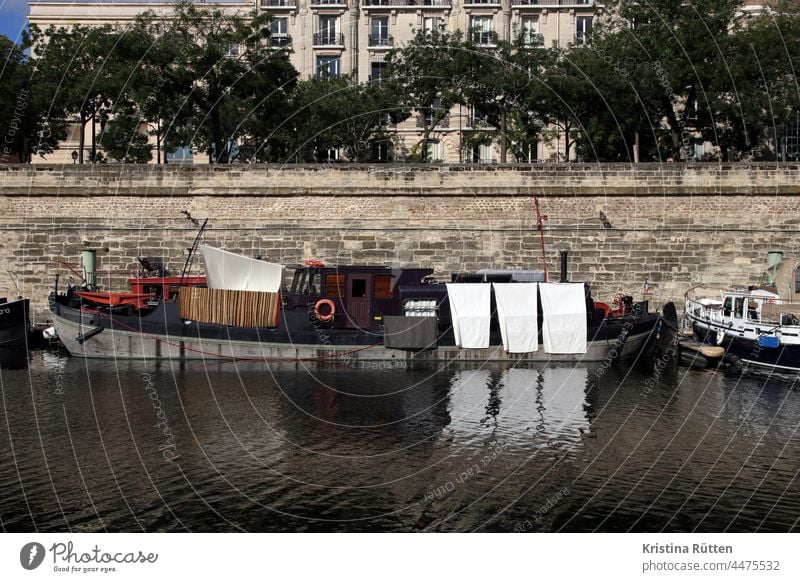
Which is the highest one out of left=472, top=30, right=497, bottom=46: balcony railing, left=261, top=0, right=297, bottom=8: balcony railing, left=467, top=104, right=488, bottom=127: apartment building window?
left=261, top=0, right=297, bottom=8: balcony railing

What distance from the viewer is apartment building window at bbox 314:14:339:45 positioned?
259ft

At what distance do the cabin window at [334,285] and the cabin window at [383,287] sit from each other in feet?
4.63

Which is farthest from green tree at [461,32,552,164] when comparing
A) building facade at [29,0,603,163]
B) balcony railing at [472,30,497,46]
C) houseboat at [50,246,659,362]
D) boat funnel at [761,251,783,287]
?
houseboat at [50,246,659,362]

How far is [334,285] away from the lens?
1554 inches

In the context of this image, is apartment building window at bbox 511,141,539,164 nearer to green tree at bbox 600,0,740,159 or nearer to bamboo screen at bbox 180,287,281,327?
green tree at bbox 600,0,740,159

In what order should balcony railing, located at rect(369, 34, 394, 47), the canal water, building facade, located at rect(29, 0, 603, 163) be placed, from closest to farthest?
the canal water, building facade, located at rect(29, 0, 603, 163), balcony railing, located at rect(369, 34, 394, 47)

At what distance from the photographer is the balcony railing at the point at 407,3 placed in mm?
78000

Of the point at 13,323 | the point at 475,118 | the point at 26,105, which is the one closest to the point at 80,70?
the point at 26,105

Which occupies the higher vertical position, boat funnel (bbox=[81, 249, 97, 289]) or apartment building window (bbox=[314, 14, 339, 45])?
apartment building window (bbox=[314, 14, 339, 45])

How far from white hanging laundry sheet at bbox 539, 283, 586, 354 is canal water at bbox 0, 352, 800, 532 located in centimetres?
280

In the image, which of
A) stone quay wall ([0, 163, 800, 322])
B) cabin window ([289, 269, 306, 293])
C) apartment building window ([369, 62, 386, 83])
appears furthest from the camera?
apartment building window ([369, 62, 386, 83])

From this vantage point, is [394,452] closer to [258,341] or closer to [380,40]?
[258,341]

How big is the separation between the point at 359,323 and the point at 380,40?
45171mm

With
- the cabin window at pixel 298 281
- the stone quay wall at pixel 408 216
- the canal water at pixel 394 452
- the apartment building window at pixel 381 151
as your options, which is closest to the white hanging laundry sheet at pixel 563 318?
the canal water at pixel 394 452
